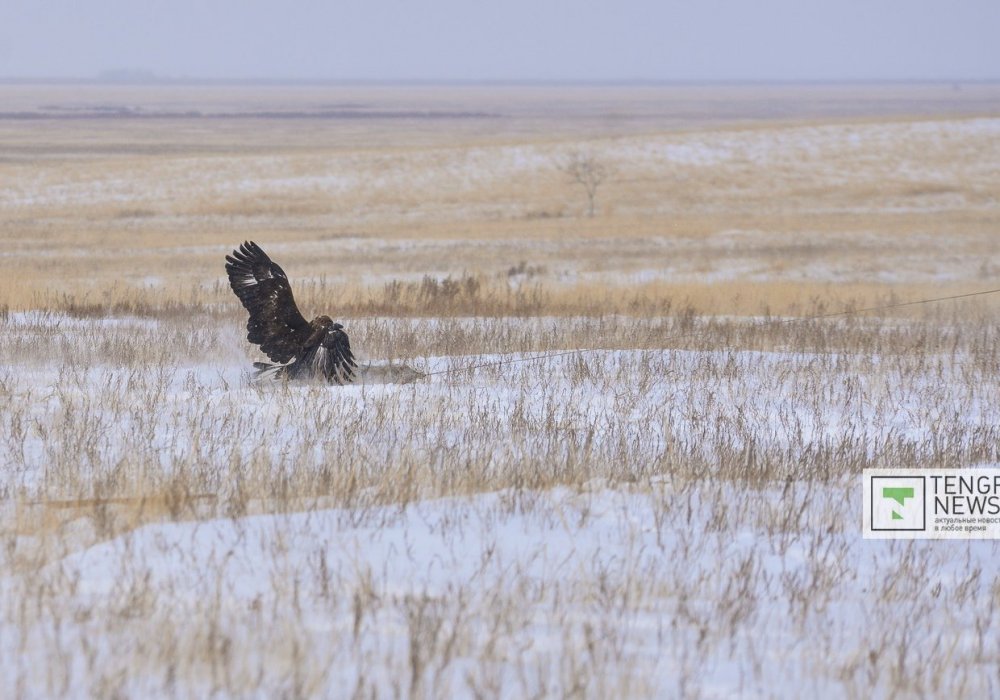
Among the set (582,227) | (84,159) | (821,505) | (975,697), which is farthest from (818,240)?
(84,159)

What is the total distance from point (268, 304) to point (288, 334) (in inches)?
13.6

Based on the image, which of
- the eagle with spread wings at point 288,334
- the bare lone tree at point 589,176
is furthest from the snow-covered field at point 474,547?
the bare lone tree at point 589,176

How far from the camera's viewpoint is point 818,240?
103ft

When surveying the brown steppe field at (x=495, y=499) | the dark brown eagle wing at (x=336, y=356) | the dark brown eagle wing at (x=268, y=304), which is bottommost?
the brown steppe field at (x=495, y=499)

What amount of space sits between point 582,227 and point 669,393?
86.5ft

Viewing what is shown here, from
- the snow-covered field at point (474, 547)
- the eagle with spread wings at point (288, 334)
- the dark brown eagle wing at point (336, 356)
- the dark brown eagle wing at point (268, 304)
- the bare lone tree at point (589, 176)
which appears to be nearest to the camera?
the snow-covered field at point (474, 547)

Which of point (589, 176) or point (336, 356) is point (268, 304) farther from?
point (589, 176)

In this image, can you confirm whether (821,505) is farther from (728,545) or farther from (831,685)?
(831,685)

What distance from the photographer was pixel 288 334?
30.3ft

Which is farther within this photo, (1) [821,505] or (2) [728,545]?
(1) [821,505]

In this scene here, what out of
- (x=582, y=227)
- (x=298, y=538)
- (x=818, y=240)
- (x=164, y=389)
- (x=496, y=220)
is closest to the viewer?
(x=298, y=538)

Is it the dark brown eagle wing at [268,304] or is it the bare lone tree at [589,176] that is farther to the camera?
the bare lone tree at [589,176]

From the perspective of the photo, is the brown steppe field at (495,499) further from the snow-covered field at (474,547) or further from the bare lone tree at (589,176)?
the bare lone tree at (589,176)

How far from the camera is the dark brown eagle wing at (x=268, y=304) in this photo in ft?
29.0
